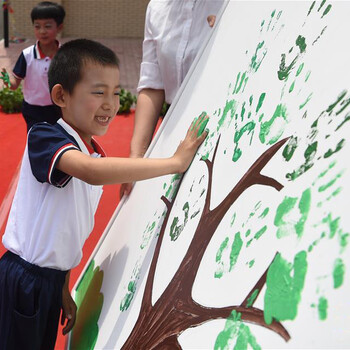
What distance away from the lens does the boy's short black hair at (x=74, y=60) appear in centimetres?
130

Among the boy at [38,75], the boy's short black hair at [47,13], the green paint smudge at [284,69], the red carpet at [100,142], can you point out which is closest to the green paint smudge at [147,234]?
the green paint smudge at [284,69]

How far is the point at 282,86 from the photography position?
89 cm

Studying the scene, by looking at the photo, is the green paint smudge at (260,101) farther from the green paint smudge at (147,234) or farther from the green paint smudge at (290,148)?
the green paint smudge at (147,234)

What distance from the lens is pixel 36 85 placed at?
302 cm

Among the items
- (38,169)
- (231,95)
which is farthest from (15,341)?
(231,95)

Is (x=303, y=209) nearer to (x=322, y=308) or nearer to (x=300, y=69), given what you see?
(x=322, y=308)

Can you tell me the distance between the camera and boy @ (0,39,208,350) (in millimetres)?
1203

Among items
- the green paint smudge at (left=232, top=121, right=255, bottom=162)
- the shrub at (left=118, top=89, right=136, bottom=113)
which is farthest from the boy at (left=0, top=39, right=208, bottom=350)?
the shrub at (left=118, top=89, right=136, bottom=113)

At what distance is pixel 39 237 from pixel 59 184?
142 mm

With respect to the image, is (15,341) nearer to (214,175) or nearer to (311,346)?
(214,175)

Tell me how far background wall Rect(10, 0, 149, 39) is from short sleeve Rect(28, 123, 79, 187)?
6.99 m

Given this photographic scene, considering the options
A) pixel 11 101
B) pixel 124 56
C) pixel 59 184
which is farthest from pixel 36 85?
pixel 124 56

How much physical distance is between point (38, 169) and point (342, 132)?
757 millimetres

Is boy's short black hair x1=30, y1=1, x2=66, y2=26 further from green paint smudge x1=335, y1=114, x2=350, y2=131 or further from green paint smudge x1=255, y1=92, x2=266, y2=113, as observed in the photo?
green paint smudge x1=335, y1=114, x2=350, y2=131
